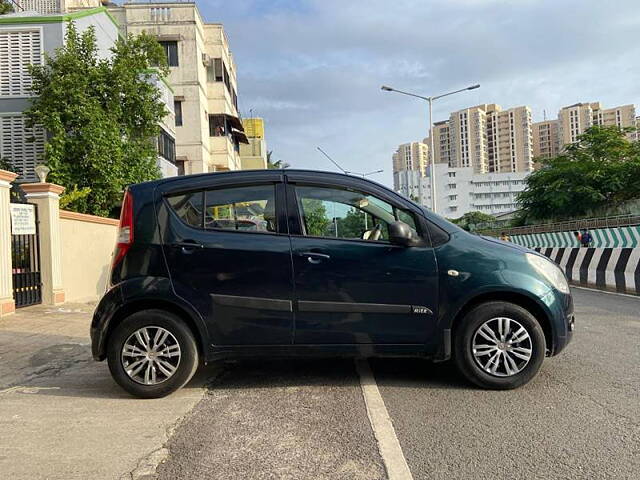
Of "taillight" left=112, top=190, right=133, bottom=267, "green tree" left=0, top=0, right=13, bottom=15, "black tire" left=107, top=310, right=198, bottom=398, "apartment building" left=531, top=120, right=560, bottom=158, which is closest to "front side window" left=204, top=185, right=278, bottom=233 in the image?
"taillight" left=112, top=190, right=133, bottom=267

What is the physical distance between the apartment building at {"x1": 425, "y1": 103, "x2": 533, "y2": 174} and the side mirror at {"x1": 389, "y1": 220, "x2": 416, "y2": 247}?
4645 inches

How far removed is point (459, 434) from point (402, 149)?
95710 mm

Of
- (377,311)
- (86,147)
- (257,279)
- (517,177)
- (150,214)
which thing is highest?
(517,177)

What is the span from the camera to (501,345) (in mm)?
4535

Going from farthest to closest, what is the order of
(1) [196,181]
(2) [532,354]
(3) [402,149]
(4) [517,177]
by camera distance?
(4) [517,177] → (3) [402,149] → (1) [196,181] → (2) [532,354]

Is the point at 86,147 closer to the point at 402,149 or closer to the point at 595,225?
the point at 595,225

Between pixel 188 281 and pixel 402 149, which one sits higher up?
pixel 402 149

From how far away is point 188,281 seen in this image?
4574mm

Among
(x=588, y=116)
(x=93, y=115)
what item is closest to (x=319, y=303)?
(x=93, y=115)

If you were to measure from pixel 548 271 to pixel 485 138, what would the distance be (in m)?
126

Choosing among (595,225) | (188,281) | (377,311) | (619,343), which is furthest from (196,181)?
(595,225)

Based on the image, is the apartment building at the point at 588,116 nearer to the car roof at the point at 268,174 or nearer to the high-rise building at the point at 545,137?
the high-rise building at the point at 545,137

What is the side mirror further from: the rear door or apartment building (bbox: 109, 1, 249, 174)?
apartment building (bbox: 109, 1, 249, 174)

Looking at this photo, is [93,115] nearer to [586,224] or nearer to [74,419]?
[74,419]
